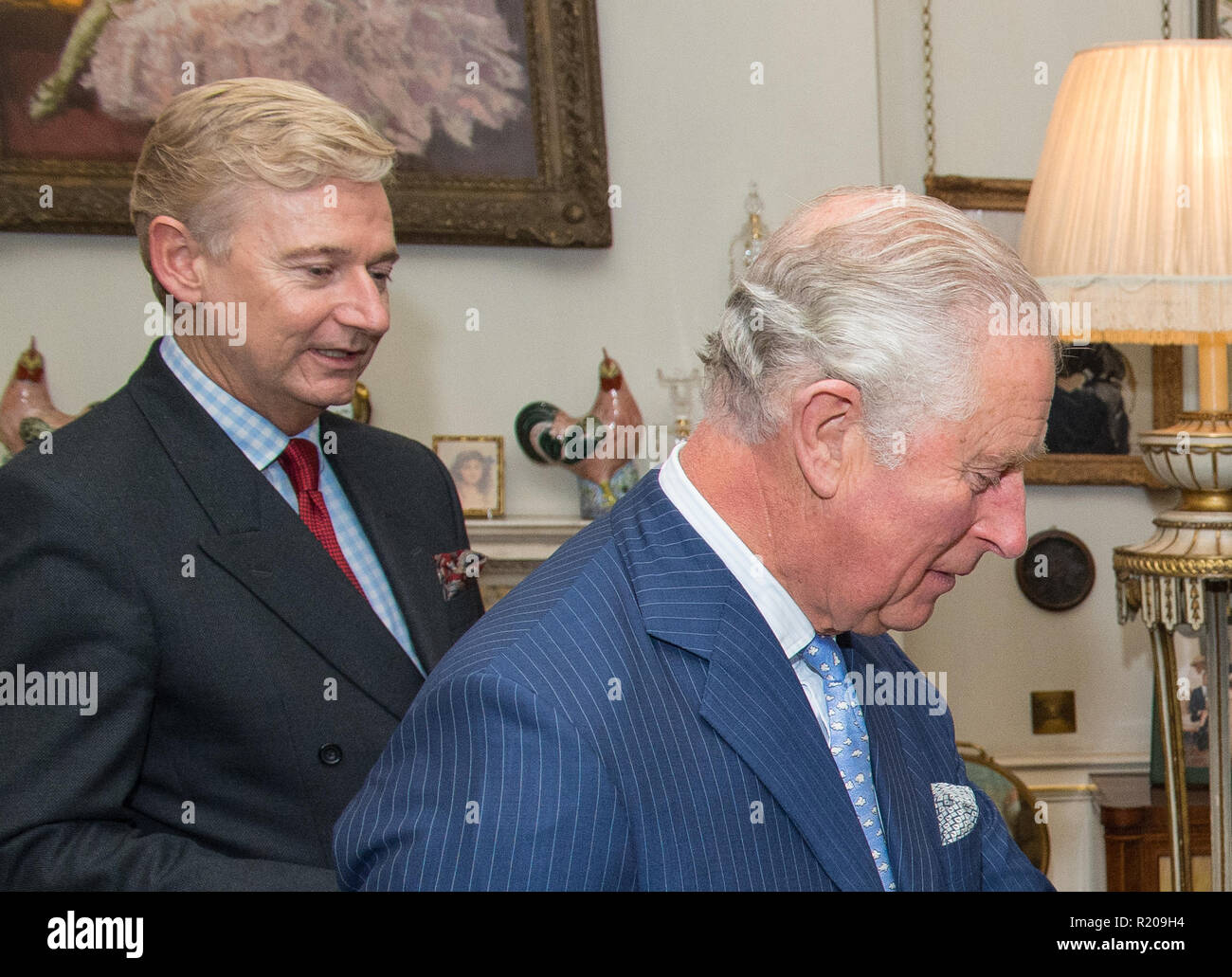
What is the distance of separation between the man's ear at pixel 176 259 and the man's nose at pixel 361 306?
0.20 m

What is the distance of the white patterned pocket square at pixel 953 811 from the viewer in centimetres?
157

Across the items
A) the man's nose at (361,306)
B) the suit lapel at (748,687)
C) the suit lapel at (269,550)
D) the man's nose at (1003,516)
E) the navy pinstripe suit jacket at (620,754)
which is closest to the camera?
the navy pinstripe suit jacket at (620,754)

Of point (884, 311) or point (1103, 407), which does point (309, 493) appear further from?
point (1103, 407)

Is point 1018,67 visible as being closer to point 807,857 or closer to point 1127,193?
point 1127,193

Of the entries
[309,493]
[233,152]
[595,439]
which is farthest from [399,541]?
[595,439]

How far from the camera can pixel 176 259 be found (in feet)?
6.34

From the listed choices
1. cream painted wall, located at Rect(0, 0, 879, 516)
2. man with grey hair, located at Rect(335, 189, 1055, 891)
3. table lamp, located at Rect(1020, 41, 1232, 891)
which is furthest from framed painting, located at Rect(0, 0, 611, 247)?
man with grey hair, located at Rect(335, 189, 1055, 891)

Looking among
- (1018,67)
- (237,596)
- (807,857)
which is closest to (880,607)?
(807,857)

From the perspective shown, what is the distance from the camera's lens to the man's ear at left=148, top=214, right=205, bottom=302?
191cm

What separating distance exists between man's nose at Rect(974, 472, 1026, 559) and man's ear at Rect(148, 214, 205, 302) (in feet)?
3.71

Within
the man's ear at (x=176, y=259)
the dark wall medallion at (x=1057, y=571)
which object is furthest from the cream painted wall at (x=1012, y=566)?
the man's ear at (x=176, y=259)

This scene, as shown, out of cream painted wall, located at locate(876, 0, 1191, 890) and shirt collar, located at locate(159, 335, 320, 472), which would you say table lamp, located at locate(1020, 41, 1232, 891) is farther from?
shirt collar, located at locate(159, 335, 320, 472)

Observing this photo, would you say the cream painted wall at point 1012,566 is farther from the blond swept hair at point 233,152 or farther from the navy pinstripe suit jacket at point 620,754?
the navy pinstripe suit jacket at point 620,754
